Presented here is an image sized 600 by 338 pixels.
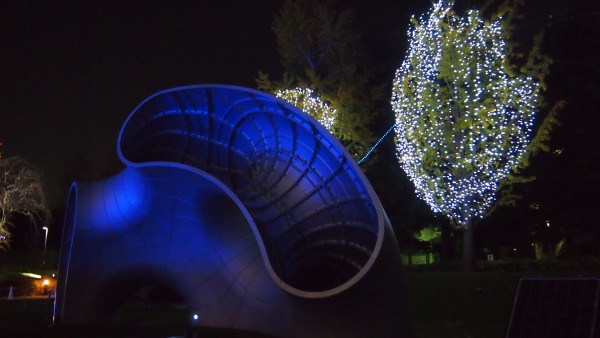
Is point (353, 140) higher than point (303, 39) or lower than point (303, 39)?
lower

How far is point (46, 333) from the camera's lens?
49.8 ft

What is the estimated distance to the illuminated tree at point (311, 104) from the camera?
3102 centimetres

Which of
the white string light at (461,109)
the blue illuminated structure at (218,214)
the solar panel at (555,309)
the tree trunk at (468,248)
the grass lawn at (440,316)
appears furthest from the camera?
the tree trunk at (468,248)

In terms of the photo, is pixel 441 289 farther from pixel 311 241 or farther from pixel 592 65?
pixel 592 65

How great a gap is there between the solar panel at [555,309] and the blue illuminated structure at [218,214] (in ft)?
29.5

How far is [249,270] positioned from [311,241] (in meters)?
3.32

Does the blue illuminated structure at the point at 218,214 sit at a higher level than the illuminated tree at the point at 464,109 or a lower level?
lower

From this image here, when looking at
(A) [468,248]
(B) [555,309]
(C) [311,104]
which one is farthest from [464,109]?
(B) [555,309]

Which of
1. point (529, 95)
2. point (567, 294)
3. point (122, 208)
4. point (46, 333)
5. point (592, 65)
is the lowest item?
point (46, 333)

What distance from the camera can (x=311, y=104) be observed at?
102 ft

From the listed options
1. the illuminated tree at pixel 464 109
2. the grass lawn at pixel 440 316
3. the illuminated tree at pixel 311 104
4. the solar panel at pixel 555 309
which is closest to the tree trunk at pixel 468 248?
the illuminated tree at pixel 464 109

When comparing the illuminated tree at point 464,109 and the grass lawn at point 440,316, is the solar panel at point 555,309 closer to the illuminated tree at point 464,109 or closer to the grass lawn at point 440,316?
the grass lawn at point 440,316

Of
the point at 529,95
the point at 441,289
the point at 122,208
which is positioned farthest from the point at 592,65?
the point at 122,208

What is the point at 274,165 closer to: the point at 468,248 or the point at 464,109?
the point at 464,109
